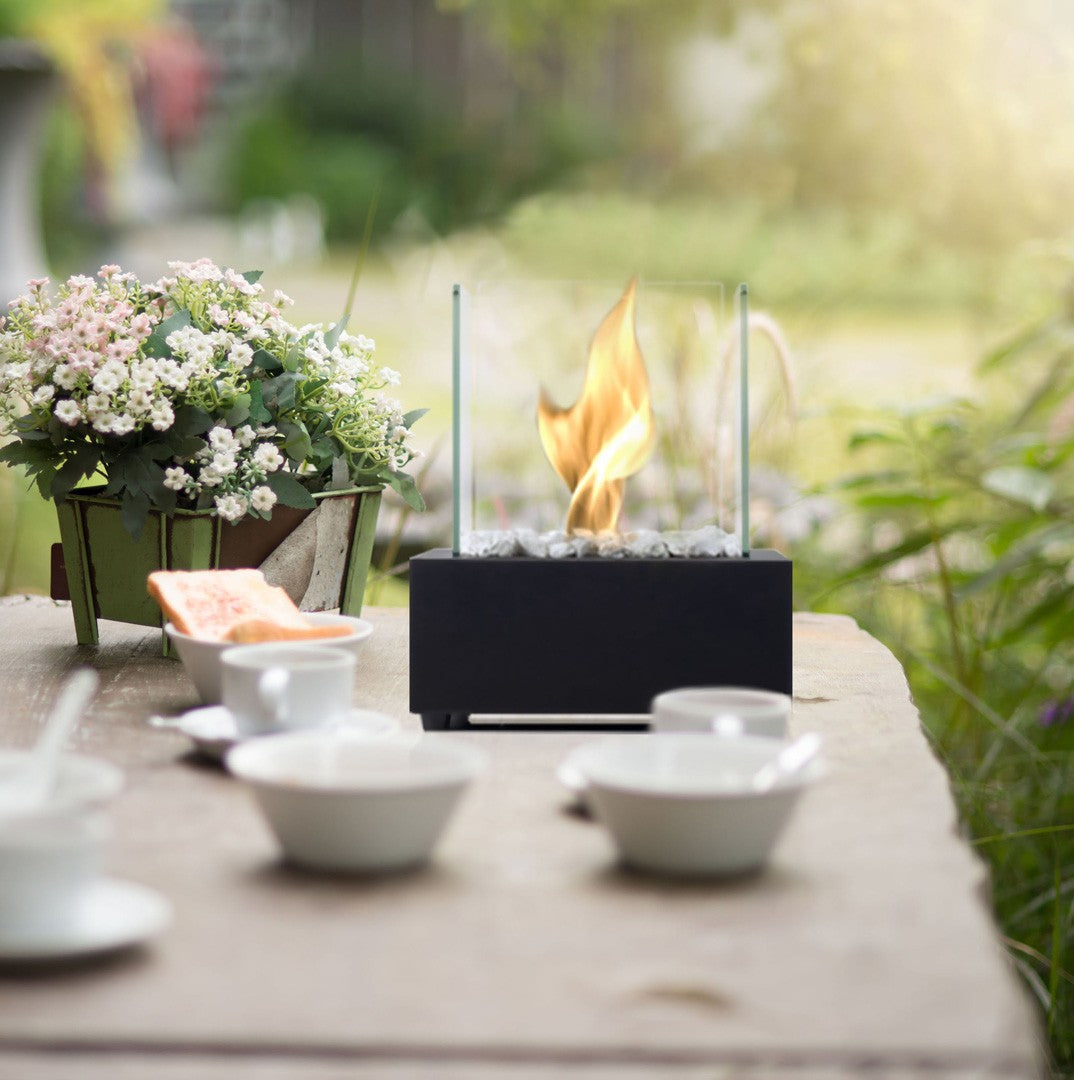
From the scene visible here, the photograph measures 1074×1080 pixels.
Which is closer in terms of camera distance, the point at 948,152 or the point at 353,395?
the point at 353,395

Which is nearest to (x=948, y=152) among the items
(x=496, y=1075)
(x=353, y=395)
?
(x=353, y=395)

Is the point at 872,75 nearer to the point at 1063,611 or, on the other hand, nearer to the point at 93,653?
the point at 1063,611

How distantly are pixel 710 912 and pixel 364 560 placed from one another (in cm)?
98

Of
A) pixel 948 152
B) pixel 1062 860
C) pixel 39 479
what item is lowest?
pixel 1062 860

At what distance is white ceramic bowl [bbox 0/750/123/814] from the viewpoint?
2.92 ft

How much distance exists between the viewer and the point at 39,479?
1666mm

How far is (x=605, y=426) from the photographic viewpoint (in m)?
1.56

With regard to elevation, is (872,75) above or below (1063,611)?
above

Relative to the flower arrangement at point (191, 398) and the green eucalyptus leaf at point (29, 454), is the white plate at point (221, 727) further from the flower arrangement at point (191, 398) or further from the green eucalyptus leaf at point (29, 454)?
the green eucalyptus leaf at point (29, 454)

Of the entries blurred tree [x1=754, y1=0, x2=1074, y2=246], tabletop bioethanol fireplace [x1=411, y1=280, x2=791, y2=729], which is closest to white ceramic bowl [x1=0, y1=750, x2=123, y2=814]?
tabletop bioethanol fireplace [x1=411, y1=280, x2=791, y2=729]

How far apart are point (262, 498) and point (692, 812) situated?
2.79 feet

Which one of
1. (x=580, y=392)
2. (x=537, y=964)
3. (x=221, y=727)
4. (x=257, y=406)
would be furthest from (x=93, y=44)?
(x=537, y=964)

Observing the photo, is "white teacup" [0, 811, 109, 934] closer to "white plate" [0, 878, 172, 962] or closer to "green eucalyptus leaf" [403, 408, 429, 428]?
"white plate" [0, 878, 172, 962]

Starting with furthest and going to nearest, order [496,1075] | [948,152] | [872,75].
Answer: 1. [948,152]
2. [872,75]
3. [496,1075]
